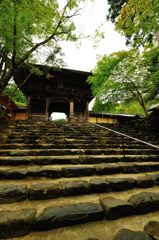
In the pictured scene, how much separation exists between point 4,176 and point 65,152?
152cm

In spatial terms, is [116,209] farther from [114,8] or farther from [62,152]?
[114,8]

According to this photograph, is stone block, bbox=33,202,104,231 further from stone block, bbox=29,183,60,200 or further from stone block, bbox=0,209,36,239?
stone block, bbox=29,183,60,200

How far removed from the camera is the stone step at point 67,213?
1413 millimetres

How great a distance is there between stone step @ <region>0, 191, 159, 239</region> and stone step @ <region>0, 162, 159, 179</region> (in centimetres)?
66

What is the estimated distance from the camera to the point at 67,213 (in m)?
1.57

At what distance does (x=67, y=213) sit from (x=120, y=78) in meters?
11.3

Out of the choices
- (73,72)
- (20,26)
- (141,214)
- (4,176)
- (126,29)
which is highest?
(73,72)

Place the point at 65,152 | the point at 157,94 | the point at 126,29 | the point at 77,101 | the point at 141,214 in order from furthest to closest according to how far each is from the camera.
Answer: the point at 77,101 → the point at 157,94 → the point at 126,29 → the point at 65,152 → the point at 141,214

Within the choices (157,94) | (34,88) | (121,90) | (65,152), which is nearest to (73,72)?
(34,88)

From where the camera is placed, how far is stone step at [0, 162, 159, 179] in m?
2.38

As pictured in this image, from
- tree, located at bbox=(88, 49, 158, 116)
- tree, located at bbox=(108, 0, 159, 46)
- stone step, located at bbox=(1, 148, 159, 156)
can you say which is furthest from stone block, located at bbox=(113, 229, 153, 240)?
tree, located at bbox=(88, 49, 158, 116)

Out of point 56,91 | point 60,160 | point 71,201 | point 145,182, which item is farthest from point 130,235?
point 56,91

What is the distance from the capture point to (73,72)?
15586 mm

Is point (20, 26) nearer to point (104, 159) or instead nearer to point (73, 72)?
point (104, 159)
